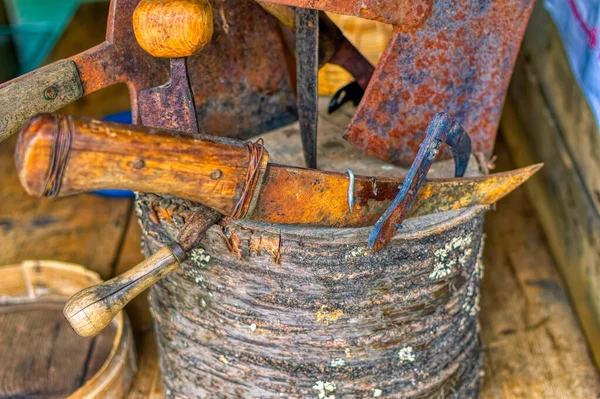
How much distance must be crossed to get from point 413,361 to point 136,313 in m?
0.81

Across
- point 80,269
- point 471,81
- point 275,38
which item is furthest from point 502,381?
point 80,269

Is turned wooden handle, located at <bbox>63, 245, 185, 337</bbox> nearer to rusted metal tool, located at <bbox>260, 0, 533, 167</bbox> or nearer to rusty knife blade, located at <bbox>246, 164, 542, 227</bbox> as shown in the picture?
rusty knife blade, located at <bbox>246, 164, 542, 227</bbox>

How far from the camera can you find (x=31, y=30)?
2945 mm

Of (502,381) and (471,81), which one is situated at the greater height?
(471,81)

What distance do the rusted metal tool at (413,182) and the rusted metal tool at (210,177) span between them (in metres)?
0.04

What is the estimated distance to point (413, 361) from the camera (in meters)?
1.25

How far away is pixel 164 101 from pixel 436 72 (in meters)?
0.46

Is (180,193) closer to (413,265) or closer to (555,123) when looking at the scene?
(413,265)

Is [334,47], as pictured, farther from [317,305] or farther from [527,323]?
[527,323]

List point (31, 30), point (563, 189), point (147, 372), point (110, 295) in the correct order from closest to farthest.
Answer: point (110, 295), point (147, 372), point (563, 189), point (31, 30)

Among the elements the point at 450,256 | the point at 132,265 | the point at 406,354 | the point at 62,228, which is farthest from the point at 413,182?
the point at 62,228

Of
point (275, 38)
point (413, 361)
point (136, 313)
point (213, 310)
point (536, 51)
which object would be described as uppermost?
point (536, 51)

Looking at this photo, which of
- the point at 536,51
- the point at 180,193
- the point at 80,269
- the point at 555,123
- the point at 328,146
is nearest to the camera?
the point at 180,193

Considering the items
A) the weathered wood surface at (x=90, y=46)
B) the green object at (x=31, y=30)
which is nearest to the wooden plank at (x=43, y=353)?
the weathered wood surface at (x=90, y=46)
